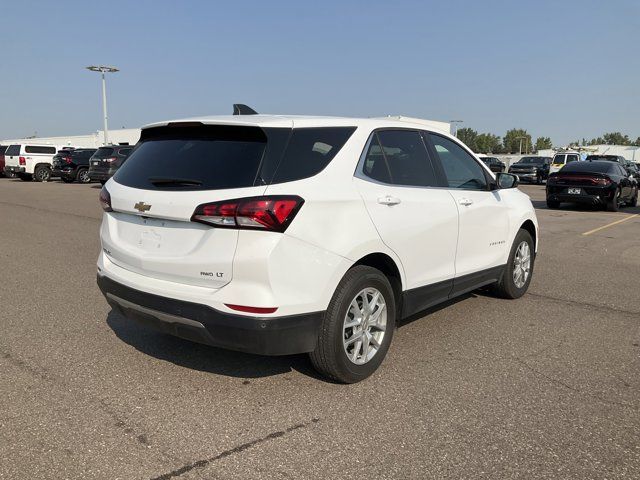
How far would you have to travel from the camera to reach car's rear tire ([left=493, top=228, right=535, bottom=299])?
18.2ft

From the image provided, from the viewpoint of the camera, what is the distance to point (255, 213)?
2.99 m

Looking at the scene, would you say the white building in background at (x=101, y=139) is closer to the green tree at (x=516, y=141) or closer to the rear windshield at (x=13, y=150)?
the rear windshield at (x=13, y=150)

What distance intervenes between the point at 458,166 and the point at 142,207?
2.81m

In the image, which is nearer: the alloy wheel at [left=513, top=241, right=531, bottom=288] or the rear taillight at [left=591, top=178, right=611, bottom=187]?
the alloy wheel at [left=513, top=241, right=531, bottom=288]

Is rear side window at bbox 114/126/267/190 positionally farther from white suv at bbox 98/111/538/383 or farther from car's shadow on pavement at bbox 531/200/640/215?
car's shadow on pavement at bbox 531/200/640/215

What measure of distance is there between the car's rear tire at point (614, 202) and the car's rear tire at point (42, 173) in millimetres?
27001

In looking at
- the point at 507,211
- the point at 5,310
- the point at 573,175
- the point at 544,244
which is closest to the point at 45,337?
the point at 5,310

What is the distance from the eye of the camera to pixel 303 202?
3.12 meters

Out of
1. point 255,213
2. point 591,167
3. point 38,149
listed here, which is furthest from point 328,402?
point 38,149

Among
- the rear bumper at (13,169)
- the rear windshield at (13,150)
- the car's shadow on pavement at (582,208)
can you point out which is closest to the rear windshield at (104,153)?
the rear bumper at (13,169)

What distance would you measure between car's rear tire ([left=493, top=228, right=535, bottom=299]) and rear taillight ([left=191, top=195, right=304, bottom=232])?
3244mm

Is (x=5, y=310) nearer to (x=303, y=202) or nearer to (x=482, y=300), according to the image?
(x=303, y=202)

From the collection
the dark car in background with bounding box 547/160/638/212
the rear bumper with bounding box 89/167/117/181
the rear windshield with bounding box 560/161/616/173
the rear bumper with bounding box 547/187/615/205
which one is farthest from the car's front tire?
the rear bumper with bounding box 89/167/117/181

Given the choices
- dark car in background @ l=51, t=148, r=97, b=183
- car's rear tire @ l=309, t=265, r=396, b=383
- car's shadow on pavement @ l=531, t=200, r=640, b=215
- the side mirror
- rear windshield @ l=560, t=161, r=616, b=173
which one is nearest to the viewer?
car's rear tire @ l=309, t=265, r=396, b=383
